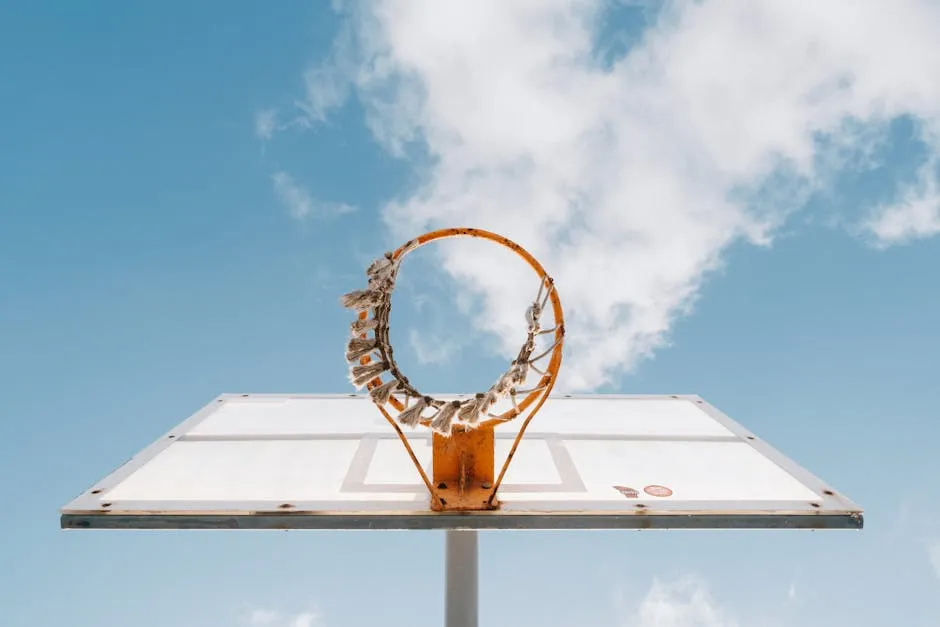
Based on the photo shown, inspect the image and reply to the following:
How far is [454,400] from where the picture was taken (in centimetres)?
158

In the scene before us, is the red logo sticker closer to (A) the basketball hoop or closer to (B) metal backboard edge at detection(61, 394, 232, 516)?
(A) the basketball hoop

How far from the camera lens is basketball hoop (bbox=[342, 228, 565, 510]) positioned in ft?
5.00

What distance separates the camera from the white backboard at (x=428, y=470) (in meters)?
1.57

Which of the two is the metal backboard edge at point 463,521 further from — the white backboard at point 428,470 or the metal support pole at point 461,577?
the metal support pole at point 461,577

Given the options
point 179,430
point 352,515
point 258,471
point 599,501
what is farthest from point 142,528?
point 599,501

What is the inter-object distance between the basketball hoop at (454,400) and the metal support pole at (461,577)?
1.40 feet

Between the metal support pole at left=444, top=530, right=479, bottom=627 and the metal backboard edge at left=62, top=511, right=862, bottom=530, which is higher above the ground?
the metal backboard edge at left=62, top=511, right=862, bottom=530

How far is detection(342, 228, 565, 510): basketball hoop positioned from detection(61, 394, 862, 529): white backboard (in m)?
0.08

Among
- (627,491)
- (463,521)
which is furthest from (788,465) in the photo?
(463,521)

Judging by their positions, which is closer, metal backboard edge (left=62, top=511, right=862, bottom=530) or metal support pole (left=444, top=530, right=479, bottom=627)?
metal backboard edge (left=62, top=511, right=862, bottom=530)

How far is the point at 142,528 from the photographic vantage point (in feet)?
5.15

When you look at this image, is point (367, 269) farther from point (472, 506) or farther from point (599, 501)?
point (599, 501)

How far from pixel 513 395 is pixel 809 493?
83cm

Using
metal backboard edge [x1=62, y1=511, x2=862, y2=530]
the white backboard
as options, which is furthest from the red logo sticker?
metal backboard edge [x1=62, y1=511, x2=862, y2=530]
